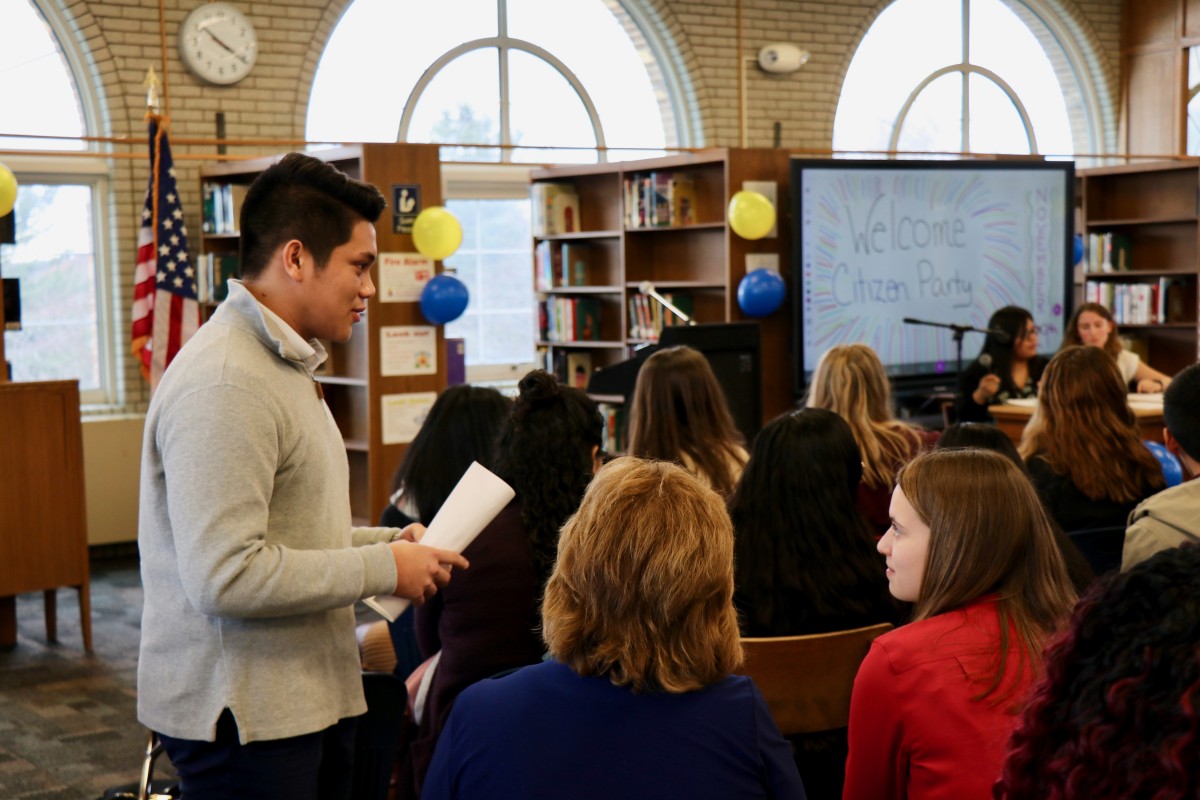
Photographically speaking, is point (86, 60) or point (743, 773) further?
point (86, 60)

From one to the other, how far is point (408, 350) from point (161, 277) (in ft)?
4.86

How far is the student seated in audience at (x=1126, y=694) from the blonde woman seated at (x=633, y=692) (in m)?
0.57

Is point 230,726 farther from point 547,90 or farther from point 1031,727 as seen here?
point 547,90

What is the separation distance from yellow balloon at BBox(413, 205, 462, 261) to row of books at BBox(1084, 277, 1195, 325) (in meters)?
5.63

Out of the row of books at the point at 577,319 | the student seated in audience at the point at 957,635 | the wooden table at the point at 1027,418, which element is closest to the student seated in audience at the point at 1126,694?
the student seated in audience at the point at 957,635

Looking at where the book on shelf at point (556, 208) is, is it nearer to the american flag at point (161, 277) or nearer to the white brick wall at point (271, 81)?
the white brick wall at point (271, 81)

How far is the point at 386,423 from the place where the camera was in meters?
6.34

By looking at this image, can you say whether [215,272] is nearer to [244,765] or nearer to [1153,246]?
[244,765]

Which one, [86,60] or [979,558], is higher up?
[86,60]

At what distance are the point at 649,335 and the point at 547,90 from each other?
2.69 metres

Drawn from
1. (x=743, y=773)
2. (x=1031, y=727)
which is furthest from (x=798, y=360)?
(x=1031, y=727)

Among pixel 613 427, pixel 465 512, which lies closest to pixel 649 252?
pixel 613 427

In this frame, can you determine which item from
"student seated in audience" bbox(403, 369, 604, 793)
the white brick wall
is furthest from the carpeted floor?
the white brick wall

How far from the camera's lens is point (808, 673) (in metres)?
2.26
